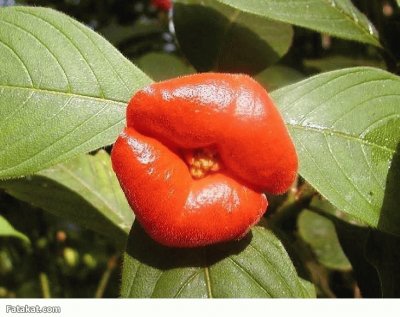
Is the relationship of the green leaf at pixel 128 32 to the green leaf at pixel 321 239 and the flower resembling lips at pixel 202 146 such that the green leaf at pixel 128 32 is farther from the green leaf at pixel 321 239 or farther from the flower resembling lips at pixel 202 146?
the flower resembling lips at pixel 202 146

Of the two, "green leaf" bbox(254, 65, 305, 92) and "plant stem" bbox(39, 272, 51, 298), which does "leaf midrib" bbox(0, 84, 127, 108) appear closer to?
"green leaf" bbox(254, 65, 305, 92)

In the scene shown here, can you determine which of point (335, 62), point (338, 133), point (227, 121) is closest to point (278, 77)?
point (335, 62)

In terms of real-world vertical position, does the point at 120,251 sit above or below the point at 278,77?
A: below

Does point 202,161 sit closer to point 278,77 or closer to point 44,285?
point 278,77

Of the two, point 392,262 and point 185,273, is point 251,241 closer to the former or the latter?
point 185,273

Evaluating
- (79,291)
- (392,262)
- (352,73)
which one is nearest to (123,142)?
(352,73)

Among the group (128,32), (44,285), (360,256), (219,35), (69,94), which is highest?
(69,94)

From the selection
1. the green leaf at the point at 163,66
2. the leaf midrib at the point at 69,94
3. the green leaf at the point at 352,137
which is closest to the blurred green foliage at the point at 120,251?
the green leaf at the point at 163,66
